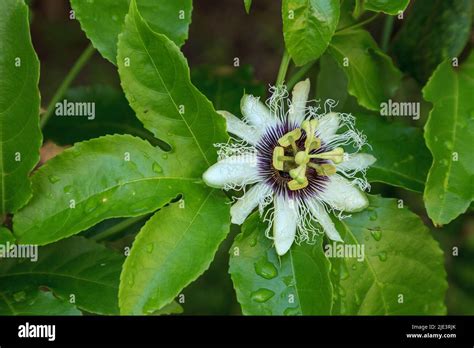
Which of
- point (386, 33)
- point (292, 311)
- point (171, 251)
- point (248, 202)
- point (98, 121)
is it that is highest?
point (386, 33)

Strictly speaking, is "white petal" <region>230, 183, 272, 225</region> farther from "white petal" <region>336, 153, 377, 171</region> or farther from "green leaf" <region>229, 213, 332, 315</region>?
"white petal" <region>336, 153, 377, 171</region>

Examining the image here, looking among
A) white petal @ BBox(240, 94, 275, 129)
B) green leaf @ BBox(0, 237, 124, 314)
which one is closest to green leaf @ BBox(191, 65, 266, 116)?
white petal @ BBox(240, 94, 275, 129)

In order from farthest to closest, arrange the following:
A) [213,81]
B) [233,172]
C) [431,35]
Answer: [213,81] < [431,35] < [233,172]

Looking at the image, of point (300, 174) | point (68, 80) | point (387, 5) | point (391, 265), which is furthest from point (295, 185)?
point (68, 80)

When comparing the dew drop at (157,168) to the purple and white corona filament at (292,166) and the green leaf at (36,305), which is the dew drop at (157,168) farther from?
the green leaf at (36,305)

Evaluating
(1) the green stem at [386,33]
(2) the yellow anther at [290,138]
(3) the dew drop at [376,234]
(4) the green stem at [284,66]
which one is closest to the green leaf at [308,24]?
(4) the green stem at [284,66]

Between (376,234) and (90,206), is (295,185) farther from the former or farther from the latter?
(90,206)

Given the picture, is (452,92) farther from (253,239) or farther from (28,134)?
(28,134)
